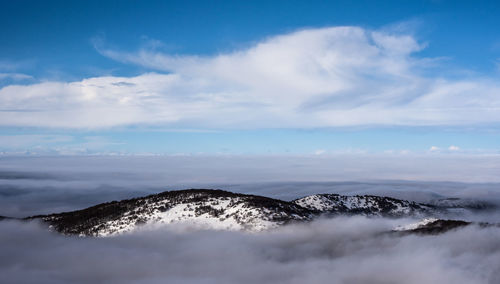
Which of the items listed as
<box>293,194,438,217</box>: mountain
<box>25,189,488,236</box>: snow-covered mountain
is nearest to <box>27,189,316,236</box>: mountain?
<box>25,189,488,236</box>: snow-covered mountain

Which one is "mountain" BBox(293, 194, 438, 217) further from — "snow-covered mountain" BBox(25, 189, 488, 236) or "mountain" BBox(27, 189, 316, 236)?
"mountain" BBox(27, 189, 316, 236)

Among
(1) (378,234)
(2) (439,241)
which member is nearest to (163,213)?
(1) (378,234)

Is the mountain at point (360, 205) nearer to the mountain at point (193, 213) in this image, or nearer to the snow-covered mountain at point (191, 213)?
the snow-covered mountain at point (191, 213)

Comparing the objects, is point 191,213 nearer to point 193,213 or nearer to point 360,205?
point 193,213

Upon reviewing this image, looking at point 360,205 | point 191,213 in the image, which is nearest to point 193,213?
point 191,213

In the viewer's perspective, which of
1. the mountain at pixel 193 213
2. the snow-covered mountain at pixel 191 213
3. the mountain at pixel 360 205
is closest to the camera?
the mountain at pixel 193 213

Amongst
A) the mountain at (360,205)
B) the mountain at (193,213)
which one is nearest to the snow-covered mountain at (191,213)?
the mountain at (193,213)
